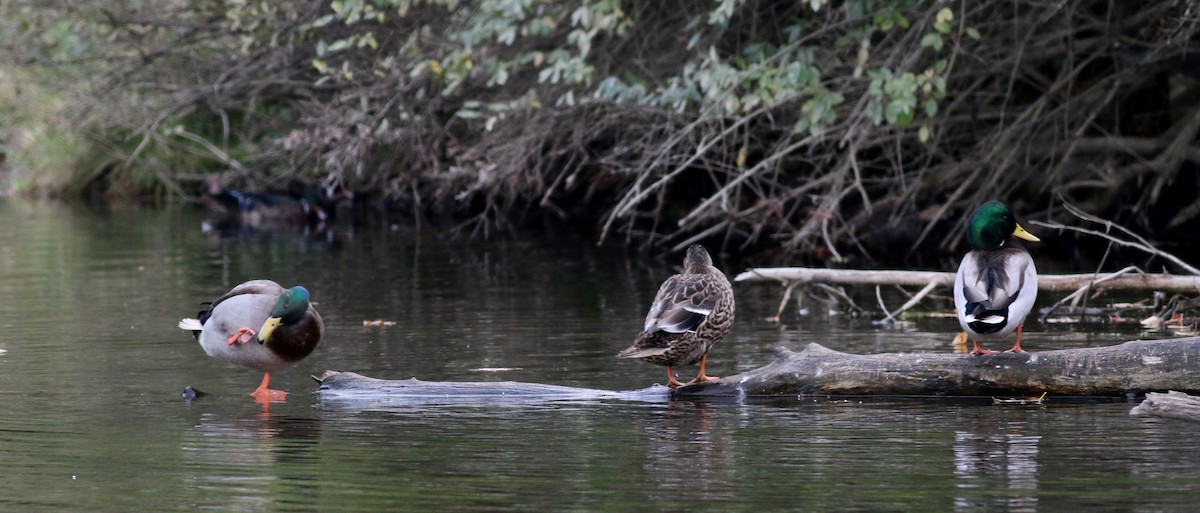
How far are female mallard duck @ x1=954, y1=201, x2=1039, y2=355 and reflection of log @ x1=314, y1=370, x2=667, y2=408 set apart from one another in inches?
60.7

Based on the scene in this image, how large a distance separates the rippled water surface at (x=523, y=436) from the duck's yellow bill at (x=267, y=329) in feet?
1.20

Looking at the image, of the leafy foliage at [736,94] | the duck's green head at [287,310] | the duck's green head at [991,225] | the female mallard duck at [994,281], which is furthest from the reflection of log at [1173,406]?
the leafy foliage at [736,94]

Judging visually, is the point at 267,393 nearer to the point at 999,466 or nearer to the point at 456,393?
the point at 456,393

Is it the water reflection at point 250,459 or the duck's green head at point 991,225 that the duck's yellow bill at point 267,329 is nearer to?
the water reflection at point 250,459

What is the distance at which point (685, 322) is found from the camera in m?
7.91

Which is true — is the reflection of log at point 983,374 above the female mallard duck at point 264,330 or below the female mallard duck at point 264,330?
below

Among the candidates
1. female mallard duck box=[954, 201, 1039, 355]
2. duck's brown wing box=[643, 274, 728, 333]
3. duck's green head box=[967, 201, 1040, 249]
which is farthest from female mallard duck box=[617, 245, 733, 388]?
duck's green head box=[967, 201, 1040, 249]

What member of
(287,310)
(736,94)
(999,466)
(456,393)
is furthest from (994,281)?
(736,94)

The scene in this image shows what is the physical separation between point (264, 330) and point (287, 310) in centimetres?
17

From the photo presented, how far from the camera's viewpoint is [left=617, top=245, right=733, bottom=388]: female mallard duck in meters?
7.91

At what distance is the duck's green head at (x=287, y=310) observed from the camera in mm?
8391

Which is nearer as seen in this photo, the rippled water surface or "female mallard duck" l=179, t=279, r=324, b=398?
the rippled water surface

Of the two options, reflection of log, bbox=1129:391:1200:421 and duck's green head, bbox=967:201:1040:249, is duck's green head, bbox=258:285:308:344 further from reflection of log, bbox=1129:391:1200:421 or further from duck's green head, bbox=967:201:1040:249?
reflection of log, bbox=1129:391:1200:421

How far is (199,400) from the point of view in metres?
8.38
